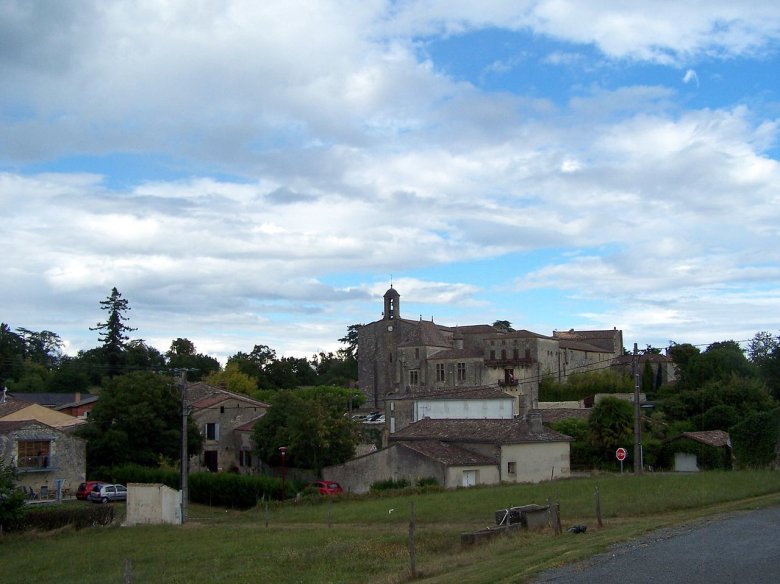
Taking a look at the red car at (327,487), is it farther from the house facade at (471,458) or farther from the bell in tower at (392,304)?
the bell in tower at (392,304)

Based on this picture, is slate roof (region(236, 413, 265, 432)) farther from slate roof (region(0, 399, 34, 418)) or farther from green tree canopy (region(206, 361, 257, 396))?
green tree canopy (region(206, 361, 257, 396))

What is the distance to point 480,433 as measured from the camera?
51625 mm

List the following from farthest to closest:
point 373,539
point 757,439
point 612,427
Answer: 1. point 612,427
2. point 757,439
3. point 373,539

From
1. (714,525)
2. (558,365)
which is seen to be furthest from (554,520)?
(558,365)

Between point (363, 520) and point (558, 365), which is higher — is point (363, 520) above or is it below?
below

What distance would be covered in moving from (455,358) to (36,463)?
191ft

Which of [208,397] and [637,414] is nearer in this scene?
[637,414]

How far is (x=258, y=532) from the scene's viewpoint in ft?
113

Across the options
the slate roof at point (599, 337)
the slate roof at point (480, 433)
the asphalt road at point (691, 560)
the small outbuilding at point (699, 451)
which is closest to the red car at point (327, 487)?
the slate roof at point (480, 433)

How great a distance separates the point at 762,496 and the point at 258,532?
18803mm

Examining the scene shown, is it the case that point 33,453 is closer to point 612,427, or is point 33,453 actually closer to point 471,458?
point 471,458

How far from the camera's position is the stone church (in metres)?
99.8

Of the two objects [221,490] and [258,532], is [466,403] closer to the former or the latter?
[221,490]

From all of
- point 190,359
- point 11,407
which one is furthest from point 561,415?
point 190,359
